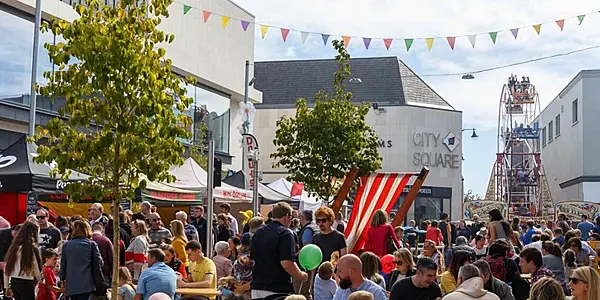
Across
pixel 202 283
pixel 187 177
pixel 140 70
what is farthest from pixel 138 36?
pixel 187 177

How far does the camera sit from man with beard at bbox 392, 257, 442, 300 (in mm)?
7707

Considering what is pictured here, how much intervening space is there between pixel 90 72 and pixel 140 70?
0.56 m

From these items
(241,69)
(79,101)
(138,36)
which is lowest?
(79,101)

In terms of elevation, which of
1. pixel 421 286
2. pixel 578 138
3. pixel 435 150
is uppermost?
pixel 578 138

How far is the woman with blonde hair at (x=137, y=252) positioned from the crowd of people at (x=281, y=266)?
16mm

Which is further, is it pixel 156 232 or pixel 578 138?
pixel 578 138

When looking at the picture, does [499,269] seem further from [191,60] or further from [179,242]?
[191,60]

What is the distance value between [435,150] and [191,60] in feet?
68.3

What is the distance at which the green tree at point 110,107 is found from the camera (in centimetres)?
941

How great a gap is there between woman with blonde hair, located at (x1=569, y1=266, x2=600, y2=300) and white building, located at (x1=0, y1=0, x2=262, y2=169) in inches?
780

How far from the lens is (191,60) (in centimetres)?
3647

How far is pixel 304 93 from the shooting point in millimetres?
58562

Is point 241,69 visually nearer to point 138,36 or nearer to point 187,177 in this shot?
point 187,177

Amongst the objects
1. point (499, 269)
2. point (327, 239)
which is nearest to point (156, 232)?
point (327, 239)
